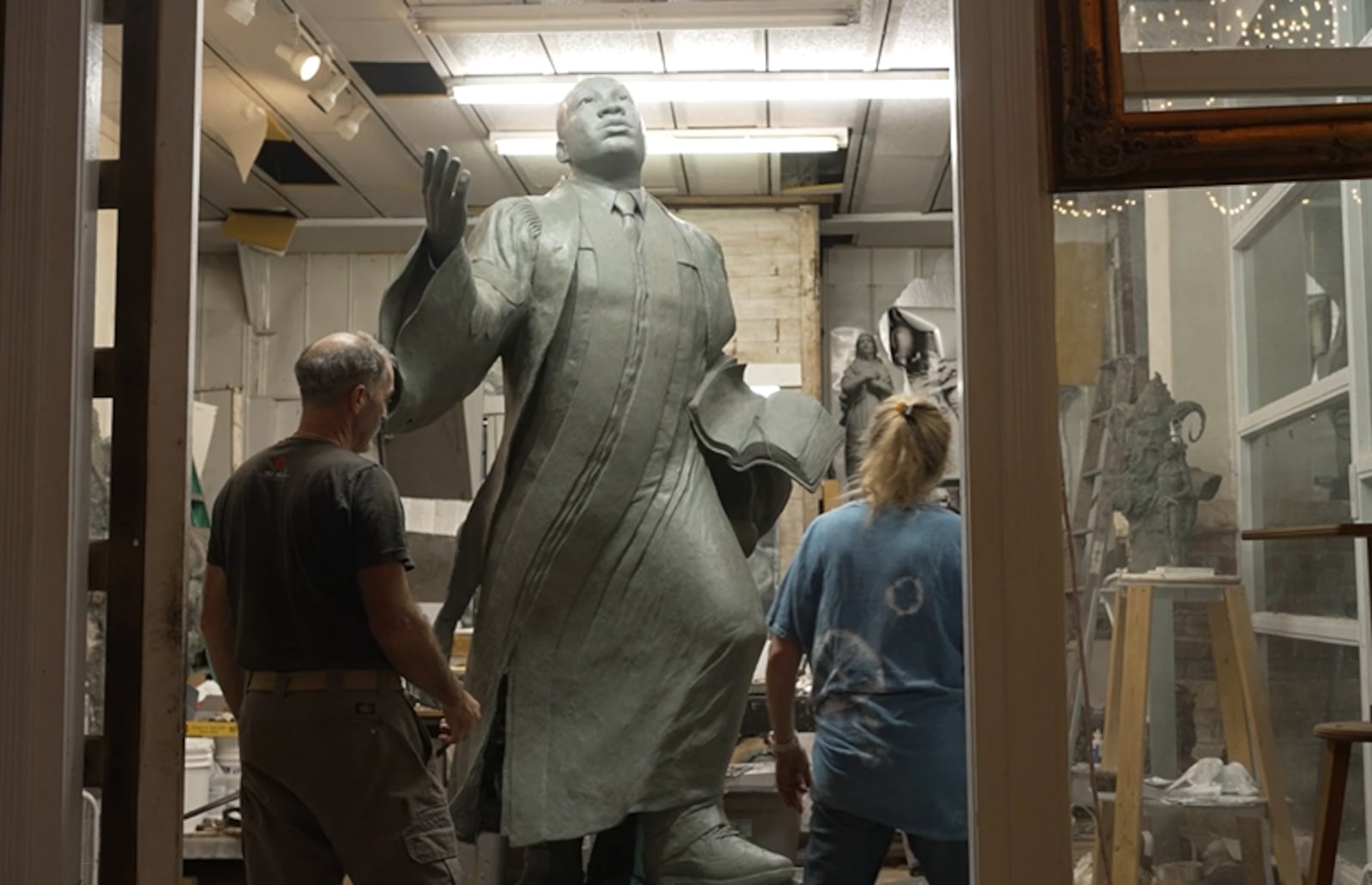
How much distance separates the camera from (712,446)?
340 centimetres

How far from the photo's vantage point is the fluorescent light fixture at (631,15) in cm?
514

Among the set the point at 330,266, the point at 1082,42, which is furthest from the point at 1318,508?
the point at 330,266

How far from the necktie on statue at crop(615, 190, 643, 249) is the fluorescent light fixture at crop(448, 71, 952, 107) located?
7.50 ft

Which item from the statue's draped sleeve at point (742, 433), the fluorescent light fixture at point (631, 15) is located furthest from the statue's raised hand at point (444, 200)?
the fluorescent light fixture at point (631, 15)

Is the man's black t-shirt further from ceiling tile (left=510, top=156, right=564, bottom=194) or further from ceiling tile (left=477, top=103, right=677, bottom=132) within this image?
ceiling tile (left=510, top=156, right=564, bottom=194)

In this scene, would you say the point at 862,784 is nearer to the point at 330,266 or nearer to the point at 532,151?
the point at 532,151

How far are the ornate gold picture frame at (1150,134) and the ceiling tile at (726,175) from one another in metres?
5.45

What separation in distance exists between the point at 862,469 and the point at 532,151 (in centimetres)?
409

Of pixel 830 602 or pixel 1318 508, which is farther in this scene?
pixel 830 602

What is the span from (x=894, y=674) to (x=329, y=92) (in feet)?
12.6

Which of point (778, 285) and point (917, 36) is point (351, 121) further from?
point (778, 285)

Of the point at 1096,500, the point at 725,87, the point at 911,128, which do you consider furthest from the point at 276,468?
the point at 911,128

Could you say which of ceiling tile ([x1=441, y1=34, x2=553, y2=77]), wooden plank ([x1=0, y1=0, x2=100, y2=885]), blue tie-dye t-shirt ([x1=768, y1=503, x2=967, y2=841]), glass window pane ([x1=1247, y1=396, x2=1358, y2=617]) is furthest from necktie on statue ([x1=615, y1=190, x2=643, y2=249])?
ceiling tile ([x1=441, y1=34, x2=553, y2=77])

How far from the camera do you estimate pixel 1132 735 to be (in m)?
1.67
